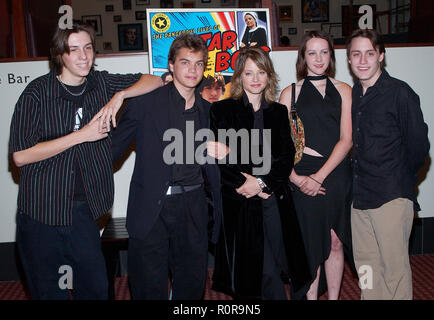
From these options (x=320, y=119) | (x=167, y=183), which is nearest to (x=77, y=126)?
(x=167, y=183)

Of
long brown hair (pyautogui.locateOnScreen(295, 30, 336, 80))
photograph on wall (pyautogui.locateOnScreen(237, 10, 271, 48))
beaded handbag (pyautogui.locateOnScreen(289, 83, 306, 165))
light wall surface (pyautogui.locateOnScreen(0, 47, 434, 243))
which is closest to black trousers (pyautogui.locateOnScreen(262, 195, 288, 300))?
beaded handbag (pyautogui.locateOnScreen(289, 83, 306, 165))

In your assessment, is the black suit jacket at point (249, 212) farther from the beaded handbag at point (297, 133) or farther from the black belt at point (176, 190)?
the black belt at point (176, 190)

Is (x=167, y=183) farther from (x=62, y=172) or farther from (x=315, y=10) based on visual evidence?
(x=315, y=10)

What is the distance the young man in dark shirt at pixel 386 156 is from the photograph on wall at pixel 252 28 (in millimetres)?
816

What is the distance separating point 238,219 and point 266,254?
0.27 meters

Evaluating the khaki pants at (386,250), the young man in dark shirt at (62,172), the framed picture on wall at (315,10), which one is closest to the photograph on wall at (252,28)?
the young man in dark shirt at (62,172)

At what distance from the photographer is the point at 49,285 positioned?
2012 mm

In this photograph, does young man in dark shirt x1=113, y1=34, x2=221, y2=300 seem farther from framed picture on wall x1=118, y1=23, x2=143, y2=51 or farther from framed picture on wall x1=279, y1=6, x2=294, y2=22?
framed picture on wall x1=279, y1=6, x2=294, y2=22

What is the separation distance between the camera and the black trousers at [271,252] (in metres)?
2.42

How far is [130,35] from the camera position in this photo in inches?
402

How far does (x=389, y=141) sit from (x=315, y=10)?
9336 millimetres

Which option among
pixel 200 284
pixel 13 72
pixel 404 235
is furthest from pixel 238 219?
pixel 13 72
